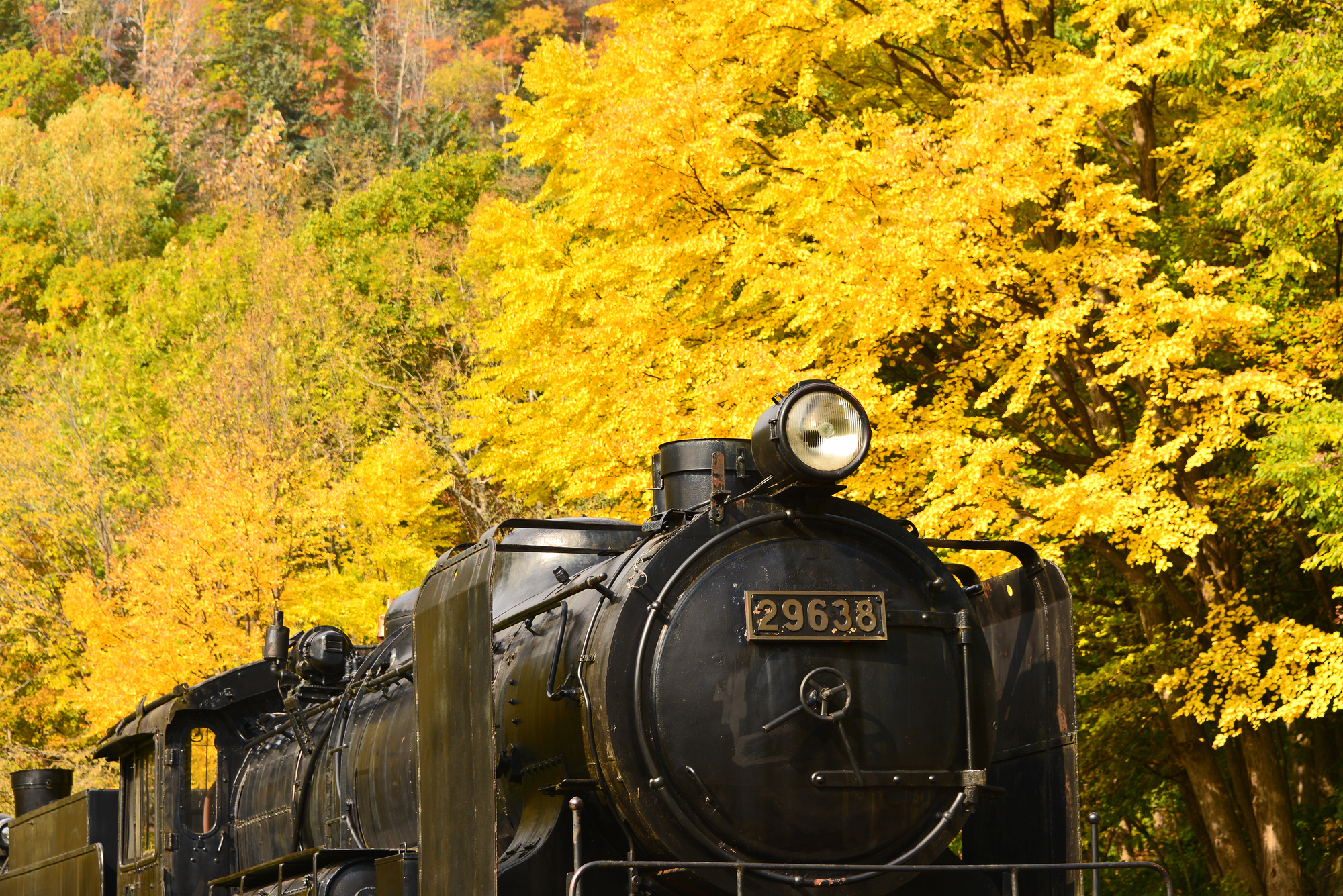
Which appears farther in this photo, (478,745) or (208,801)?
(208,801)

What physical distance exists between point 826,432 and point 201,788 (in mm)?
6381

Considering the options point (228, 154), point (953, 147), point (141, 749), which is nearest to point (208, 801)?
point (141, 749)

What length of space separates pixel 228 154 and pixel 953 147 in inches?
1957

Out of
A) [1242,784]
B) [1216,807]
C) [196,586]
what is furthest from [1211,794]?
[196,586]

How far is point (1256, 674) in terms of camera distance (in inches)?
433

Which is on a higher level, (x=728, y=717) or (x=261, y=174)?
(x=261, y=174)

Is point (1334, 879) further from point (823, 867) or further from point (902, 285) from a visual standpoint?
point (823, 867)

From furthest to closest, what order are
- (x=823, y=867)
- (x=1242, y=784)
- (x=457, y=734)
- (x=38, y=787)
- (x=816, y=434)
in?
1. (x=38, y=787)
2. (x=1242, y=784)
3. (x=816, y=434)
4. (x=457, y=734)
5. (x=823, y=867)

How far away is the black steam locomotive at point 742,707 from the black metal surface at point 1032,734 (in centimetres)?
1

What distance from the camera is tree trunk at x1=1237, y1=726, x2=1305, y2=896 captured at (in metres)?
12.6

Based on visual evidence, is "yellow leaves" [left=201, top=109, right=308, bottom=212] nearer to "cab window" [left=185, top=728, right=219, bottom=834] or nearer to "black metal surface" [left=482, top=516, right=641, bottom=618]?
"cab window" [left=185, top=728, right=219, bottom=834]

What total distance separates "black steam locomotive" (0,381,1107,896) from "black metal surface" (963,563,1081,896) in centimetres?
1

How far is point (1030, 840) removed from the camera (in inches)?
228

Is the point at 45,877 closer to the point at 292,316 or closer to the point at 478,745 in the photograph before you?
the point at 478,745
